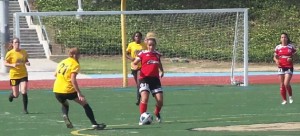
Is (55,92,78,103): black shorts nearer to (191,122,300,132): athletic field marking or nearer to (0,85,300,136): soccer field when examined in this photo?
(0,85,300,136): soccer field

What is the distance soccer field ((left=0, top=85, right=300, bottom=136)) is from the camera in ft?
59.2

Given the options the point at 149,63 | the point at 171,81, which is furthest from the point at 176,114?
the point at 171,81

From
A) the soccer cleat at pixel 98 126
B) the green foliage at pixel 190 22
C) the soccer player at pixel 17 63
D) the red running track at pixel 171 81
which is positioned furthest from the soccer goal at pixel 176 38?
the soccer cleat at pixel 98 126

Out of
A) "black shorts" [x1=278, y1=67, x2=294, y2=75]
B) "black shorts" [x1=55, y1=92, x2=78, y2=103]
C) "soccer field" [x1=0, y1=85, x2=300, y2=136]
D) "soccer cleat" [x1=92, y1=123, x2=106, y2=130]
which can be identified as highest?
"black shorts" [x1=55, y1=92, x2=78, y2=103]

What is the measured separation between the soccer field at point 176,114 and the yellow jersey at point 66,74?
801 millimetres

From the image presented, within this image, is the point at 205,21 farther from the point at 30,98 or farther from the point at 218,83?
the point at 30,98

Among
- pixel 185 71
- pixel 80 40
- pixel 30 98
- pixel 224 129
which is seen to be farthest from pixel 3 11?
pixel 224 129

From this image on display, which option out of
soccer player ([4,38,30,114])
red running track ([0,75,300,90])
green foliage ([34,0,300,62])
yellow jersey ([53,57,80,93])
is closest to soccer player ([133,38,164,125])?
yellow jersey ([53,57,80,93])

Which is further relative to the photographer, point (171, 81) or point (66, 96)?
point (171, 81)

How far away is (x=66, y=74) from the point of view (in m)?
18.4

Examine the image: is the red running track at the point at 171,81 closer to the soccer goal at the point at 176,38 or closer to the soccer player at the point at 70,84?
the soccer goal at the point at 176,38

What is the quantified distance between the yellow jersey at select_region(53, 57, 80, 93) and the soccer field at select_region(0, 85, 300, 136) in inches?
31.5

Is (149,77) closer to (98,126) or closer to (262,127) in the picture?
Result: (98,126)

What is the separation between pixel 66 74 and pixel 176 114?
4.37 metres
